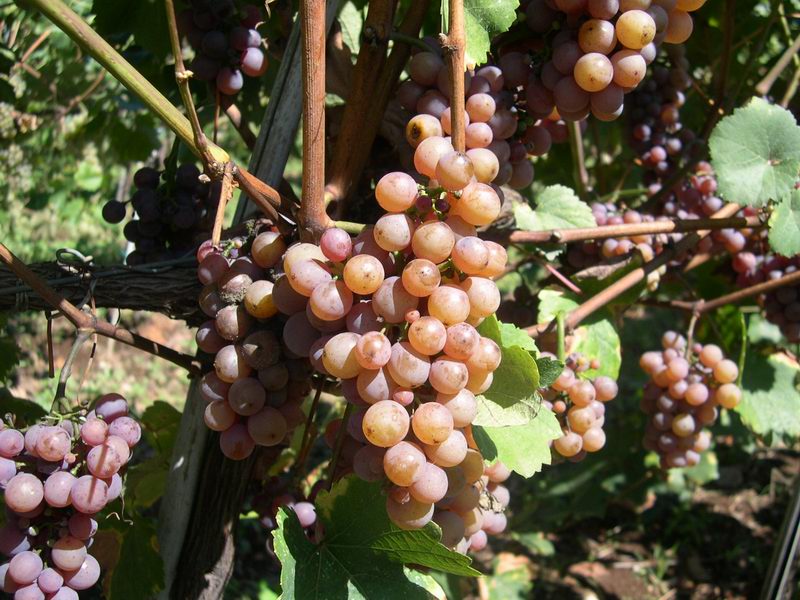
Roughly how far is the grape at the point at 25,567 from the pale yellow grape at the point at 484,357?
0.50 metres

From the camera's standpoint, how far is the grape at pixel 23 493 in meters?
0.72

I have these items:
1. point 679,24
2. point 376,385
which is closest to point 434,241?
point 376,385

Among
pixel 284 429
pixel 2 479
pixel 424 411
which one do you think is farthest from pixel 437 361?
pixel 2 479

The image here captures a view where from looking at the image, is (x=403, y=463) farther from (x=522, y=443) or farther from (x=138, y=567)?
(x=138, y=567)

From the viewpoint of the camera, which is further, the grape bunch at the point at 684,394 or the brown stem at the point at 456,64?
the grape bunch at the point at 684,394

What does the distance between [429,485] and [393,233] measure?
23 centimetres

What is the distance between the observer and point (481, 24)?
759 millimetres

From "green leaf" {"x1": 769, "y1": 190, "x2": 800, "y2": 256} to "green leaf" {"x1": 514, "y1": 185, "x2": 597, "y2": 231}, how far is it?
265 millimetres

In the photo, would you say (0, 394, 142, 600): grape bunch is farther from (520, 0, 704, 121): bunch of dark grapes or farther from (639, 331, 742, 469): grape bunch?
(639, 331, 742, 469): grape bunch

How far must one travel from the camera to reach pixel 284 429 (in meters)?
0.78

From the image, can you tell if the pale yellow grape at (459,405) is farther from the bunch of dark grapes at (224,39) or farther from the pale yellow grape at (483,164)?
the bunch of dark grapes at (224,39)

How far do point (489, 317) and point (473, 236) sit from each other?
100 mm

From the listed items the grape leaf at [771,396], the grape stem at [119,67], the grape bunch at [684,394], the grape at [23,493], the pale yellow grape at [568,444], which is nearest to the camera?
the grape stem at [119,67]

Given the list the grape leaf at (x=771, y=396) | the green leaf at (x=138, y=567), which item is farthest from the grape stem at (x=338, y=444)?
the grape leaf at (x=771, y=396)
